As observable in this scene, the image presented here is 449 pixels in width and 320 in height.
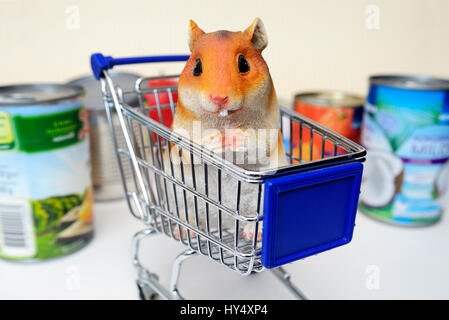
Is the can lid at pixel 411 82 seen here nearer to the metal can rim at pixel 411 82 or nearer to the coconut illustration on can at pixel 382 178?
the metal can rim at pixel 411 82

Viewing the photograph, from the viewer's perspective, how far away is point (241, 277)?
816 millimetres

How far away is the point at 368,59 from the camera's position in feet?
3.92

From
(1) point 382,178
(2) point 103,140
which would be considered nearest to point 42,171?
(2) point 103,140

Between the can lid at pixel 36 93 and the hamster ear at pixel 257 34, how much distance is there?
413 mm

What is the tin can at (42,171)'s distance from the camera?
2.32 feet

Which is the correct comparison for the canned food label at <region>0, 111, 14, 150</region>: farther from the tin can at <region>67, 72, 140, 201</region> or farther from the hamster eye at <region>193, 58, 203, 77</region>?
the hamster eye at <region>193, 58, 203, 77</region>

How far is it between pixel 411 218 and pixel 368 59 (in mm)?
517

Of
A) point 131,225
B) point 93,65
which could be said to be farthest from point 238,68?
point 131,225

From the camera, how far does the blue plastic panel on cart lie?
0.45m

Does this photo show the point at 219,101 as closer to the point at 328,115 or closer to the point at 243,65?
the point at 243,65

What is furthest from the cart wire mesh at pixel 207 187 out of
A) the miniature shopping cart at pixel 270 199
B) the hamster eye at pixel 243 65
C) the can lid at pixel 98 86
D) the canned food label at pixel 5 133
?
the can lid at pixel 98 86

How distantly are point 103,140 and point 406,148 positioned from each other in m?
0.75

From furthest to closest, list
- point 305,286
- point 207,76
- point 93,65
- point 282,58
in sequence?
point 282,58
point 305,286
point 93,65
point 207,76
